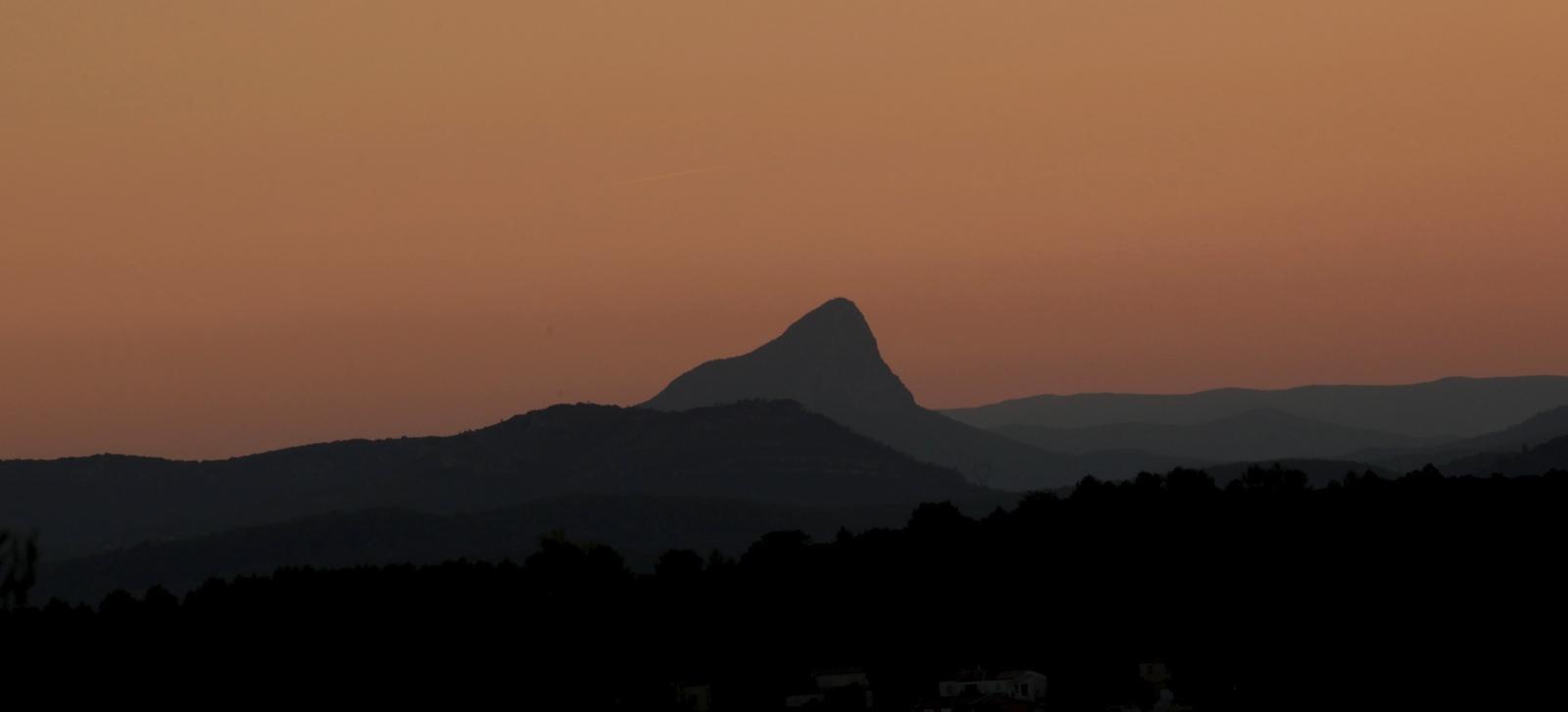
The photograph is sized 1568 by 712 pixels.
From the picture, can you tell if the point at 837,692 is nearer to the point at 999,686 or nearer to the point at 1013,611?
the point at 999,686

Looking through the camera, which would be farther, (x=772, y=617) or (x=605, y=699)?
(x=772, y=617)

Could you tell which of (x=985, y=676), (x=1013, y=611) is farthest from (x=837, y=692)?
(x=1013, y=611)

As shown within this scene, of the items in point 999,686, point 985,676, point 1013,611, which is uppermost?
point 1013,611

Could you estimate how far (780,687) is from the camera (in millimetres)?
147250

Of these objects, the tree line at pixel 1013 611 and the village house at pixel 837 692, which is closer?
the tree line at pixel 1013 611

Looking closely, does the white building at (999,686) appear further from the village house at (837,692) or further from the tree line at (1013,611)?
the village house at (837,692)

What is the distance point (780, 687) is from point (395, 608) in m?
27.1

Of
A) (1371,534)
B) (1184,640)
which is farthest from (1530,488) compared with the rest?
(1184,640)

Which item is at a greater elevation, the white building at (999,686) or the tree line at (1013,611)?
the tree line at (1013,611)

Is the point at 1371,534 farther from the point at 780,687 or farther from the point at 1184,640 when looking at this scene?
the point at 780,687

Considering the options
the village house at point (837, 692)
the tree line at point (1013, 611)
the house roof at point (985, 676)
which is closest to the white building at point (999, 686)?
the house roof at point (985, 676)

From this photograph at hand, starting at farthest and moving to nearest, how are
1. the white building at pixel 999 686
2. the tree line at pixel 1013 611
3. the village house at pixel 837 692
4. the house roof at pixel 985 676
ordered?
the village house at pixel 837 692 → the house roof at pixel 985 676 → the white building at pixel 999 686 → the tree line at pixel 1013 611

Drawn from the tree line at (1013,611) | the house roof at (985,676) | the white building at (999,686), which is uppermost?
the tree line at (1013,611)

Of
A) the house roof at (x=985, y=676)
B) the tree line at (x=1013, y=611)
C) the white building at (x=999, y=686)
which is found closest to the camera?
the tree line at (x=1013, y=611)
